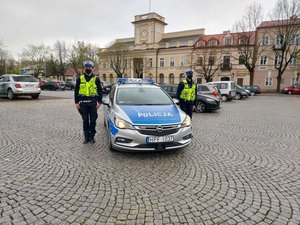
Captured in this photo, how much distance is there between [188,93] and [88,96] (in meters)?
3.29

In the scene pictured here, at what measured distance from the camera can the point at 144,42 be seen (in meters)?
52.3

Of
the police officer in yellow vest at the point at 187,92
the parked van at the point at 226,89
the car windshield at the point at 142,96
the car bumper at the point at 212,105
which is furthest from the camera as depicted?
the parked van at the point at 226,89

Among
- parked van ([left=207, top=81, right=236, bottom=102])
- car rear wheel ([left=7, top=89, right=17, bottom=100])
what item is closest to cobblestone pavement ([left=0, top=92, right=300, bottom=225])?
car rear wheel ([left=7, top=89, right=17, bottom=100])

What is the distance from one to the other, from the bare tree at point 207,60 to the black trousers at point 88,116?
35.7 metres

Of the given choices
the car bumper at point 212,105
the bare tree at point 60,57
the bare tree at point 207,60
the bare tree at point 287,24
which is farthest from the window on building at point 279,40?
the bare tree at point 60,57

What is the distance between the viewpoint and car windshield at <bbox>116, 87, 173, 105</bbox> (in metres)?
5.21

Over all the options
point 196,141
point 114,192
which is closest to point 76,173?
point 114,192

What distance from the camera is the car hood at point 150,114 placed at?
4143mm

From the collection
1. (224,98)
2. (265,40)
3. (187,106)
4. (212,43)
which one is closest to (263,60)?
(265,40)

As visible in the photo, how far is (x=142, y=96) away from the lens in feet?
18.1

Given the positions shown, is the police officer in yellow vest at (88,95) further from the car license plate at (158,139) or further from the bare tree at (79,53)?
the bare tree at (79,53)

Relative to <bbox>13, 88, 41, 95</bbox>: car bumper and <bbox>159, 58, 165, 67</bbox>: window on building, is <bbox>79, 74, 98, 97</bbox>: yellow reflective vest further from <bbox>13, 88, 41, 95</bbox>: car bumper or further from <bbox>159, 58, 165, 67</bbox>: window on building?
<bbox>159, 58, 165, 67</bbox>: window on building

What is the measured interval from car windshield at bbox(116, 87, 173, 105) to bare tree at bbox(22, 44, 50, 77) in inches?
2738

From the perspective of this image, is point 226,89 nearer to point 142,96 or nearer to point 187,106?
point 187,106
